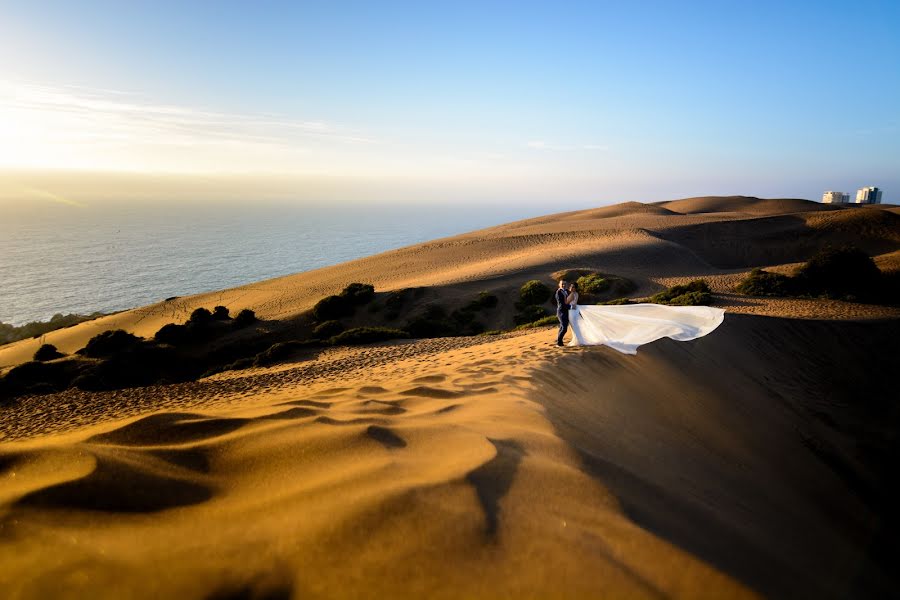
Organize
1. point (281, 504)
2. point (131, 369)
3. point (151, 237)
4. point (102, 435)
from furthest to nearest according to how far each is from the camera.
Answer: point (151, 237) → point (131, 369) → point (102, 435) → point (281, 504)

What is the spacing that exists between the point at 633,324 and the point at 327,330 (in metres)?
15.9

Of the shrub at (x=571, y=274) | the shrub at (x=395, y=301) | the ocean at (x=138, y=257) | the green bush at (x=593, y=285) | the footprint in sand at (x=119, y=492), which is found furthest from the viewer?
the ocean at (x=138, y=257)

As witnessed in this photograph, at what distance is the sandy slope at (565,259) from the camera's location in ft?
104

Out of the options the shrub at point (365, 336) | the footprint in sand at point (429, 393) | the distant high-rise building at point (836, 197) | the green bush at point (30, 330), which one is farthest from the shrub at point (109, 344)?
the distant high-rise building at point (836, 197)

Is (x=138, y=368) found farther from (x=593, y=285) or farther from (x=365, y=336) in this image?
(x=593, y=285)

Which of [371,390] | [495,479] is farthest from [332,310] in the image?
[495,479]

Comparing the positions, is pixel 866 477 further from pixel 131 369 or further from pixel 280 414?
pixel 131 369

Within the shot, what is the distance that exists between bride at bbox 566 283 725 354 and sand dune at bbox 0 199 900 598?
463mm

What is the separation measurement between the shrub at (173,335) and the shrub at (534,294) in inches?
698

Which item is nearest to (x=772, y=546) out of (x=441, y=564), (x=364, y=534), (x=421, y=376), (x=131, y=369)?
(x=441, y=564)

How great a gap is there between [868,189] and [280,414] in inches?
5211

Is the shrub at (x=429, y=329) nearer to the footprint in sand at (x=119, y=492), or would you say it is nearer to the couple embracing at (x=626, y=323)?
the couple embracing at (x=626, y=323)

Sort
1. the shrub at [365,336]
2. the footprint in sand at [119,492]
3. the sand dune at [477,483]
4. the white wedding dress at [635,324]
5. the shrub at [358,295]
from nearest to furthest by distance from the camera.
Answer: the sand dune at [477,483], the footprint in sand at [119,492], the white wedding dress at [635,324], the shrub at [365,336], the shrub at [358,295]

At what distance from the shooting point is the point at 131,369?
1788cm
